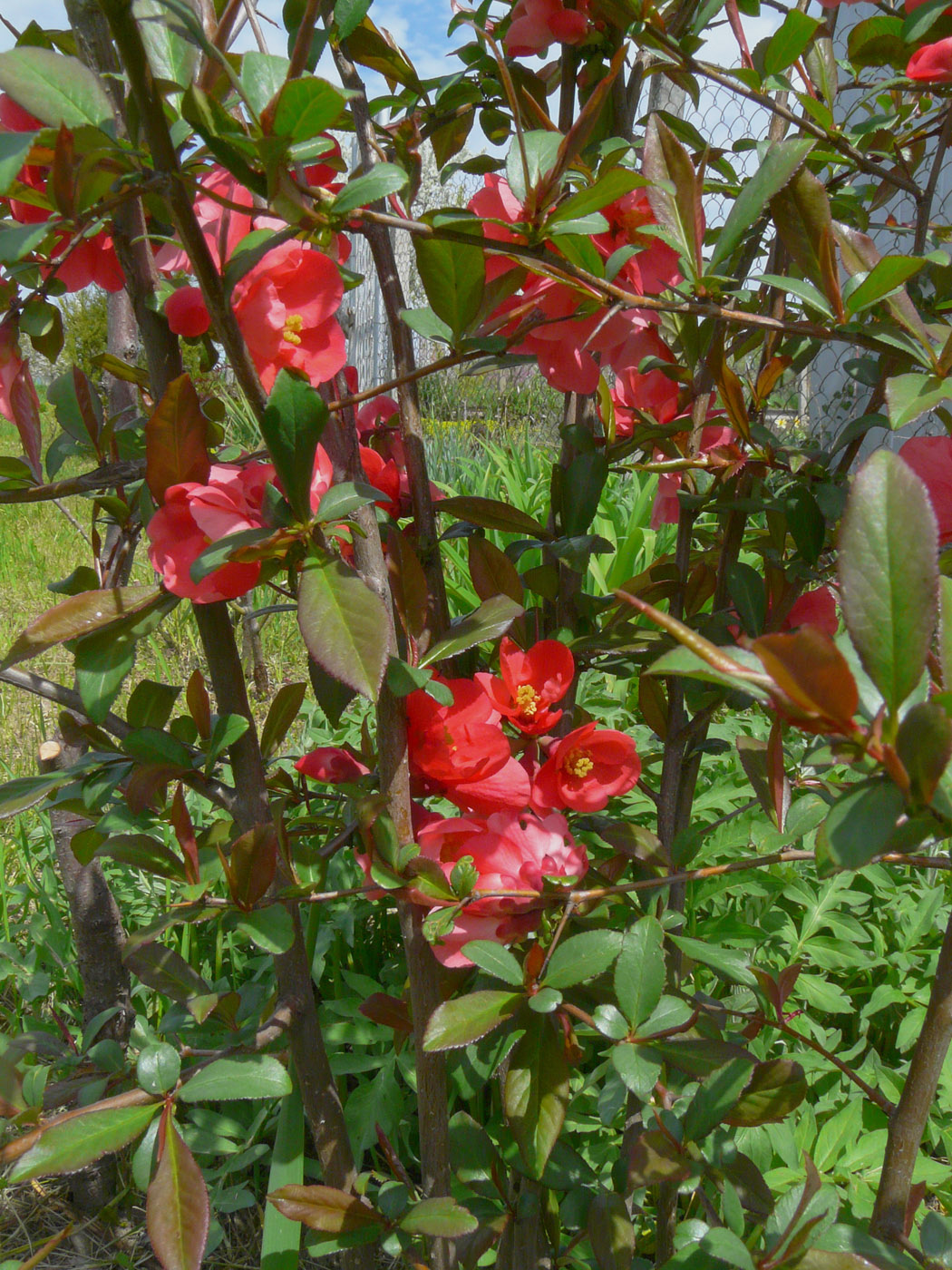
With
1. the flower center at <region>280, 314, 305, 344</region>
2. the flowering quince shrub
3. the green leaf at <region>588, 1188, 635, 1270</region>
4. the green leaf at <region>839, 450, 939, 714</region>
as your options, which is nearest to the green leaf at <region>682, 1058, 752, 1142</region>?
the flowering quince shrub

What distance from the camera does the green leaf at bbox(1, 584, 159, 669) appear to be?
420 mm

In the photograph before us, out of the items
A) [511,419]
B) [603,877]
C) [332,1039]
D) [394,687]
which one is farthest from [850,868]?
[511,419]

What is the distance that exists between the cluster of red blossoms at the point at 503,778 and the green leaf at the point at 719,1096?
12 centimetres

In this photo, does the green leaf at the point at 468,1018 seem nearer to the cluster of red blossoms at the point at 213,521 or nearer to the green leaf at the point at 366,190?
the cluster of red blossoms at the point at 213,521

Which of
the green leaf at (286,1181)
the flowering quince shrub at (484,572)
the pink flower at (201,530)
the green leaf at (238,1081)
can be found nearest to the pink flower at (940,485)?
the flowering quince shrub at (484,572)

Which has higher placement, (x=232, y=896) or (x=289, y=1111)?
(x=232, y=896)

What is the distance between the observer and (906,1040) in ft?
3.39

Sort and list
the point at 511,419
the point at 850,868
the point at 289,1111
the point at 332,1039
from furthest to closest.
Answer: the point at 511,419 → the point at 332,1039 → the point at 289,1111 → the point at 850,868

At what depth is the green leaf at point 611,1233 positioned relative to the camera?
0.56 meters

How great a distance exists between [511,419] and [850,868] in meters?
6.41

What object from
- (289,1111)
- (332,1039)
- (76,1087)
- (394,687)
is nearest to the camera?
(394,687)

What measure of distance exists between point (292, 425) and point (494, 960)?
27 centimetres

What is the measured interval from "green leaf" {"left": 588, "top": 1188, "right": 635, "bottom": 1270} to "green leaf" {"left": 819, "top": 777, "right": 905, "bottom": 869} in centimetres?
43

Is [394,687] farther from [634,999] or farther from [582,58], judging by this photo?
[582,58]
